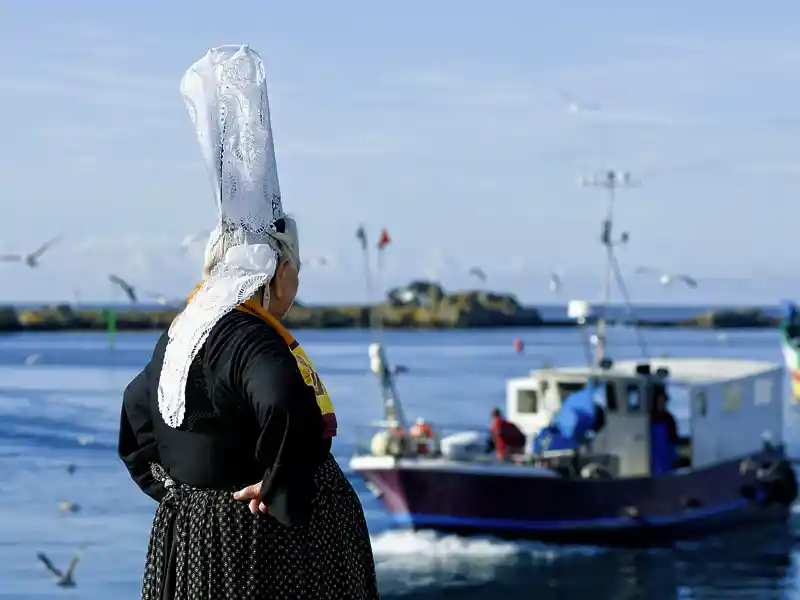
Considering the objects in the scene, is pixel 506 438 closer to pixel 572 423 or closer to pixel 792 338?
pixel 572 423

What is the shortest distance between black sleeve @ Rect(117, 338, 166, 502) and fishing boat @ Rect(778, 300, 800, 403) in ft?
173

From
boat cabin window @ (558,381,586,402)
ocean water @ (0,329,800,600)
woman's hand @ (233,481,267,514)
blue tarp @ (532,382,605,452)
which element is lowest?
ocean water @ (0,329,800,600)

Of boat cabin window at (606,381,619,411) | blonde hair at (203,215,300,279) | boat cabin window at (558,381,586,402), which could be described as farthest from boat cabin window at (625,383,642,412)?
blonde hair at (203,215,300,279)

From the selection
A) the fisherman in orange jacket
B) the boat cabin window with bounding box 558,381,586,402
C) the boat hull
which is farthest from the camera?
the fisherman in orange jacket

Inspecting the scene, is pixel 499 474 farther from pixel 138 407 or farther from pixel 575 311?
pixel 138 407

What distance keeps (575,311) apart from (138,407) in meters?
15.7

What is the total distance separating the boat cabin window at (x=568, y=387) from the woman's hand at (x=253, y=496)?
16849 millimetres

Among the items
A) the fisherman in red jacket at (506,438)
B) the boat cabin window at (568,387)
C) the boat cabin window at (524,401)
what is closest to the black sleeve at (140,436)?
the fisherman in red jacket at (506,438)

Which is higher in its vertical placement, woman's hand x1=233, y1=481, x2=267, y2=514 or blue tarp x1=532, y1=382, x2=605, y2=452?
woman's hand x1=233, y1=481, x2=267, y2=514

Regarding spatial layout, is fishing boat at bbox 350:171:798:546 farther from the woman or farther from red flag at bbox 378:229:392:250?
the woman

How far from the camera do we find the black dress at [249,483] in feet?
11.3

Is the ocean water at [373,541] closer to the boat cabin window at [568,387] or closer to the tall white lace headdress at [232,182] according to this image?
the boat cabin window at [568,387]

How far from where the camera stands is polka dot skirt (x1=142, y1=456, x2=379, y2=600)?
3.61m

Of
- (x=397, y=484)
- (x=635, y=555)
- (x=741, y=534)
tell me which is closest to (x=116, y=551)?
(x=397, y=484)
